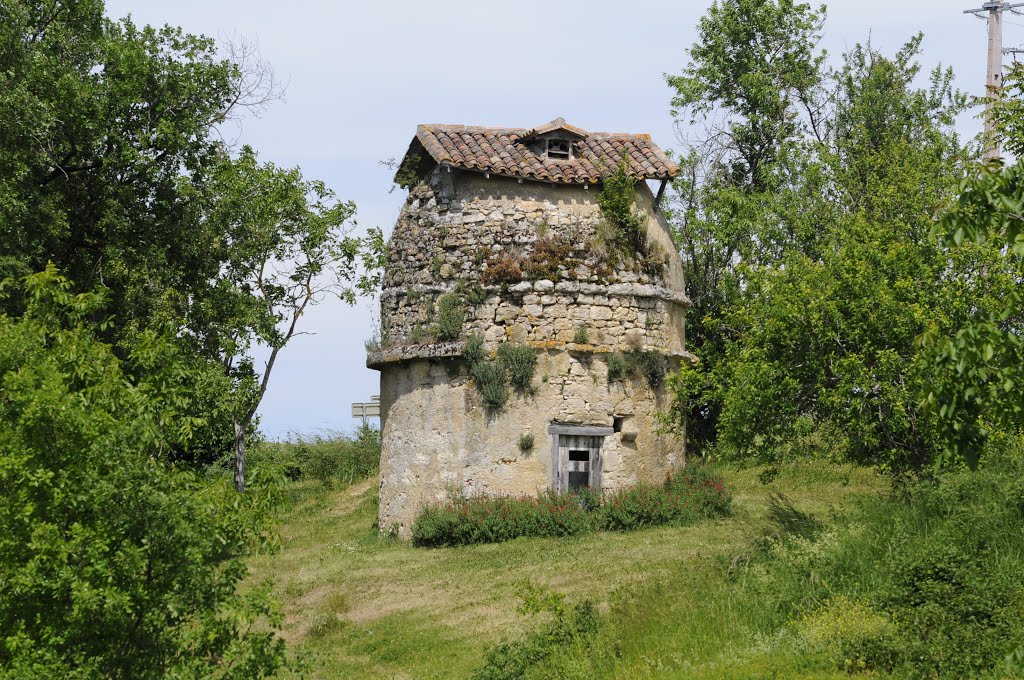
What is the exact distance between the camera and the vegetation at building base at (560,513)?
20.2 meters

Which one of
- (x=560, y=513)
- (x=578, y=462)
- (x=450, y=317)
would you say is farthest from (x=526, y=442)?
(x=450, y=317)

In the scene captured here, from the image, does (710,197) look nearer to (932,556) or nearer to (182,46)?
(182,46)

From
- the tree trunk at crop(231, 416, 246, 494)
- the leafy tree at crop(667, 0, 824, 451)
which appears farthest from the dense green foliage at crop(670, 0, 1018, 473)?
the tree trunk at crop(231, 416, 246, 494)

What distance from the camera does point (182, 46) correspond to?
21.7 meters

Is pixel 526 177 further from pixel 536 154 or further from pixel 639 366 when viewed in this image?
pixel 639 366

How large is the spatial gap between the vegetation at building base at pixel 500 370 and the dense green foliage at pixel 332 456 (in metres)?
9.90

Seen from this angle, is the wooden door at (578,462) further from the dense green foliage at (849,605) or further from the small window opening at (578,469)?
the dense green foliage at (849,605)

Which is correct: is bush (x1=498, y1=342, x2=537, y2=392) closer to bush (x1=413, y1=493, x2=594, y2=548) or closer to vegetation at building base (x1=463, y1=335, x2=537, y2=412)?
vegetation at building base (x1=463, y1=335, x2=537, y2=412)

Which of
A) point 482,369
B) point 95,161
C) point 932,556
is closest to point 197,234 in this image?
point 95,161

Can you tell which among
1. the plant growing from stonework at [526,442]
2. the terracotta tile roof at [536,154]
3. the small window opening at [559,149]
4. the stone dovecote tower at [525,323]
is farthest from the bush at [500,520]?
the small window opening at [559,149]

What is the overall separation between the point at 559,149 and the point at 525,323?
3732mm

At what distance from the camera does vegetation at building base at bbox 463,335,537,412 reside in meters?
21.1

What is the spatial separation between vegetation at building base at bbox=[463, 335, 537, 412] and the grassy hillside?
280cm

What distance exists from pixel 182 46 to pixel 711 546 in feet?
43.7
